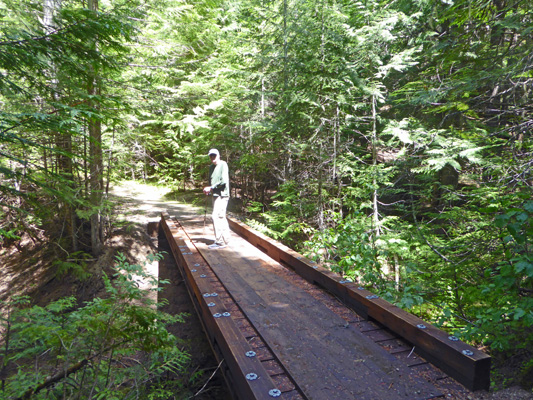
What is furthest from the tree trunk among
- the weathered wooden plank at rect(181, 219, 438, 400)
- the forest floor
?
the weathered wooden plank at rect(181, 219, 438, 400)

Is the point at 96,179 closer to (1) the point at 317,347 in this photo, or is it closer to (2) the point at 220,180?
(2) the point at 220,180

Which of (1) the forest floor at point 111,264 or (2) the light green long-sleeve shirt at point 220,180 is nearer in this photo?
(1) the forest floor at point 111,264

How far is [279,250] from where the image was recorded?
661cm

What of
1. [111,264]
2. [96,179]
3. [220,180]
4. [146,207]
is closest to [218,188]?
[220,180]

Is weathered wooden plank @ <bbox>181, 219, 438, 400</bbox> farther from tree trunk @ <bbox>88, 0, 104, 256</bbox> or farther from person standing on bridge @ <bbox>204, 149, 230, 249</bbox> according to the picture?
tree trunk @ <bbox>88, 0, 104, 256</bbox>

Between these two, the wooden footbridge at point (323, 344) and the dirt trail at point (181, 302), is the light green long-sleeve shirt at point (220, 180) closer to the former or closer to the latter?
the dirt trail at point (181, 302)

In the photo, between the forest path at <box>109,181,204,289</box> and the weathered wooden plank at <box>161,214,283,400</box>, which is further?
the forest path at <box>109,181,204,289</box>

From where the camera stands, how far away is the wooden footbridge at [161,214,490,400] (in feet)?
9.43

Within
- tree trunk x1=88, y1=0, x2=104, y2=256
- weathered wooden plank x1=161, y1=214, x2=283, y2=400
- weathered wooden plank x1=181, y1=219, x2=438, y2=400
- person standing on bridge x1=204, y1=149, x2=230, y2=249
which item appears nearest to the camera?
weathered wooden plank x1=161, y1=214, x2=283, y2=400

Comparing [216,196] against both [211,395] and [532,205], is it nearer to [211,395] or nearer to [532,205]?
[211,395]

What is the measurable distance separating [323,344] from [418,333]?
992mm

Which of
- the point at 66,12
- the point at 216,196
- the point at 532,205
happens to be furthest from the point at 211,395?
the point at 66,12

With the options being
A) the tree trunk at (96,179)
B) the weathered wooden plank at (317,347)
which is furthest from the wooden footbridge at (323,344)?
the tree trunk at (96,179)

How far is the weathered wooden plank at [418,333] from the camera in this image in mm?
2816
